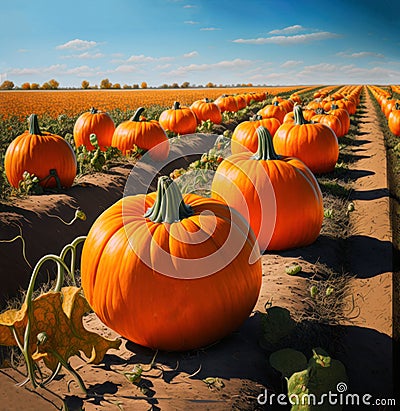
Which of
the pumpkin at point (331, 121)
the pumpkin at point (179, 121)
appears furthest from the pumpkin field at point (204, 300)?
the pumpkin at point (331, 121)

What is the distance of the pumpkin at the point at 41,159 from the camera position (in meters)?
7.07

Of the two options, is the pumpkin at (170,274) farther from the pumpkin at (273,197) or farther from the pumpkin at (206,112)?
the pumpkin at (206,112)

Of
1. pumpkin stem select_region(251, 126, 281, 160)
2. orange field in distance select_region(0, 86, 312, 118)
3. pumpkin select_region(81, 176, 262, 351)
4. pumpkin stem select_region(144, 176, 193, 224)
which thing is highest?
orange field in distance select_region(0, 86, 312, 118)

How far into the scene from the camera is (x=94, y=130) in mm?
10195

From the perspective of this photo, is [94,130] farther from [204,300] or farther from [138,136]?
[204,300]

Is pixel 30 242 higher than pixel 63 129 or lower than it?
lower

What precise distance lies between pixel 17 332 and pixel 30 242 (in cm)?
298

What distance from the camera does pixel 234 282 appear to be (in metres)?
3.32

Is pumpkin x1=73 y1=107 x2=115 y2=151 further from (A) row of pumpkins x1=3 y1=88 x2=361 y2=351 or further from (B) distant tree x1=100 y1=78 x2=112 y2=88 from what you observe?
(B) distant tree x1=100 y1=78 x2=112 y2=88

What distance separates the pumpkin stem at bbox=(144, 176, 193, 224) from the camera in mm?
3295

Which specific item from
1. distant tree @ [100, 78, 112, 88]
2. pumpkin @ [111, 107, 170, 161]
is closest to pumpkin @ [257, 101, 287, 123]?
pumpkin @ [111, 107, 170, 161]

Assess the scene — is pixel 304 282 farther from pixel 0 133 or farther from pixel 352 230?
pixel 0 133

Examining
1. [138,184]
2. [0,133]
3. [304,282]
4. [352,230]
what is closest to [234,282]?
[304,282]

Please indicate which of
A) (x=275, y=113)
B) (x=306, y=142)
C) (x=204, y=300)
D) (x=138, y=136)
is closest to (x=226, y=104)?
(x=275, y=113)
